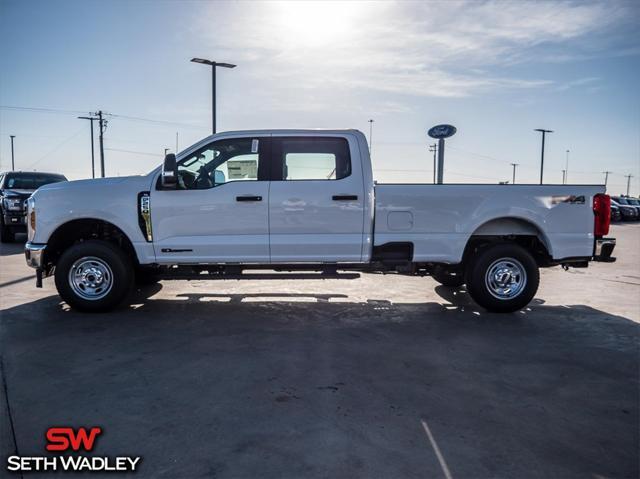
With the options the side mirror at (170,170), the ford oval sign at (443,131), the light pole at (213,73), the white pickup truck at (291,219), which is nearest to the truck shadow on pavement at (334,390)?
the white pickup truck at (291,219)

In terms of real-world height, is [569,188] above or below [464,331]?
above

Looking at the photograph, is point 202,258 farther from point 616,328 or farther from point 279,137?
point 616,328

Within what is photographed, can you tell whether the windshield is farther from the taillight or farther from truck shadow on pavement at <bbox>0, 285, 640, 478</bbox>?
the taillight

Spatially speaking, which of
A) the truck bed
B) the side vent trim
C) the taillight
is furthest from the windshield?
the taillight

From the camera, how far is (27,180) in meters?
13.8

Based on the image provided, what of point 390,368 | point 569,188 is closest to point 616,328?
point 569,188

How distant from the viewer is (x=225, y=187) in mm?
5797

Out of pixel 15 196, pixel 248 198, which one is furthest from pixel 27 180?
pixel 248 198

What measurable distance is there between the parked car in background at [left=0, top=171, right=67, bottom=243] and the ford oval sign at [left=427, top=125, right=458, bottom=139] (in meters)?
10.1

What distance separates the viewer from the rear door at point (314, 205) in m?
5.80

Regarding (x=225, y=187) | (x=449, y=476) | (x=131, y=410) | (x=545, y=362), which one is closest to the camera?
(x=449, y=476)

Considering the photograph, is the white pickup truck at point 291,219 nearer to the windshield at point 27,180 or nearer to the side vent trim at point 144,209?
the side vent trim at point 144,209

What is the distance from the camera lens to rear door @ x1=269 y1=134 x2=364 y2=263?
5.80 m

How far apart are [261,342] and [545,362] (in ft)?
8.60
